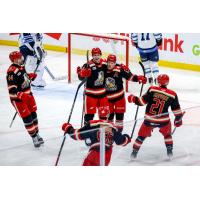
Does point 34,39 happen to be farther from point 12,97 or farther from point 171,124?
point 171,124

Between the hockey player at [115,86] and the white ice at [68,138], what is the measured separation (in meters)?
0.62

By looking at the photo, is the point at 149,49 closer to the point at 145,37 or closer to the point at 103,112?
the point at 145,37

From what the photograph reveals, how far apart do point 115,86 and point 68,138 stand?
3.42 feet

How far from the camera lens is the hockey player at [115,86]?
7.82 meters

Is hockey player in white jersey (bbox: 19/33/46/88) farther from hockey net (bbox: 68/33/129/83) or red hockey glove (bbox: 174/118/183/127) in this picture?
red hockey glove (bbox: 174/118/183/127)

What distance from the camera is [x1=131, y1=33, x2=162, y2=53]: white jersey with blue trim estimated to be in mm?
9898

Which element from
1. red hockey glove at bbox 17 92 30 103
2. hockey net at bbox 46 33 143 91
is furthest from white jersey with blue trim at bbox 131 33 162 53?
red hockey glove at bbox 17 92 30 103

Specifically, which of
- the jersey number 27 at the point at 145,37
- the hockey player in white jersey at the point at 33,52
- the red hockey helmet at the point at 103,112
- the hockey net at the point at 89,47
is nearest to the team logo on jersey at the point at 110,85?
the red hockey helmet at the point at 103,112

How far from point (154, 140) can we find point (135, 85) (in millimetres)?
2776

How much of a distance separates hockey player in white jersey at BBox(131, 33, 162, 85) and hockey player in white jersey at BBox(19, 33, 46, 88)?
3.45 ft

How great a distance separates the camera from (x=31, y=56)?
32.6 feet

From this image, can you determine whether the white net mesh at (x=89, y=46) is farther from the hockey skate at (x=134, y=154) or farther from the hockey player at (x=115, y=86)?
the hockey skate at (x=134, y=154)

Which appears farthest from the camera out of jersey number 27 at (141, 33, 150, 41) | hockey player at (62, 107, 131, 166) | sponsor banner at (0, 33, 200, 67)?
sponsor banner at (0, 33, 200, 67)

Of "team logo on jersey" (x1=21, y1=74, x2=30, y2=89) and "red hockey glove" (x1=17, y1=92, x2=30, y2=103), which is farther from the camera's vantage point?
"team logo on jersey" (x1=21, y1=74, x2=30, y2=89)
